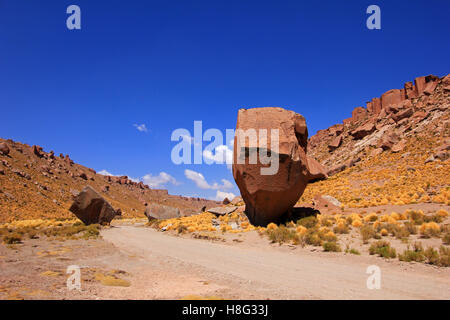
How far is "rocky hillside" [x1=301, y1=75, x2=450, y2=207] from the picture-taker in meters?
25.8

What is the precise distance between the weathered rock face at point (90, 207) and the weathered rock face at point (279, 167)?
1537cm

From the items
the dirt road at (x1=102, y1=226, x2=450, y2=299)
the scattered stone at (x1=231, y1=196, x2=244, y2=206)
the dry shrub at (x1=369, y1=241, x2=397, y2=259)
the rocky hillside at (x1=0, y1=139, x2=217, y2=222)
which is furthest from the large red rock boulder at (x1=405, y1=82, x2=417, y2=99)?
the dirt road at (x1=102, y1=226, x2=450, y2=299)

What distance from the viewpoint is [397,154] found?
40.6 metres

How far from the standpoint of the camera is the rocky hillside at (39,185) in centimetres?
4466

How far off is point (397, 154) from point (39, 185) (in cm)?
6625

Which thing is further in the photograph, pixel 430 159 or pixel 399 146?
pixel 399 146

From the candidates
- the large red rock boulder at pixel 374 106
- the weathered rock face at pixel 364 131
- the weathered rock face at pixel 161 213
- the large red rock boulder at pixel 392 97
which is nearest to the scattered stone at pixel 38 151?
the weathered rock face at pixel 161 213

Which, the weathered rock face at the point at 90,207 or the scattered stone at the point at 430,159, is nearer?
the weathered rock face at the point at 90,207

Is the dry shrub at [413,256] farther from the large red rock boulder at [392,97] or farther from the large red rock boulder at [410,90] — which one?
the large red rock boulder at [392,97]

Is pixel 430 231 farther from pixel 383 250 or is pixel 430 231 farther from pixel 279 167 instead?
pixel 279 167

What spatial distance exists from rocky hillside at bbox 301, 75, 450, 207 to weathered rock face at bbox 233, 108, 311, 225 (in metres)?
8.77

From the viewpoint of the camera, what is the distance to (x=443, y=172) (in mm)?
27891

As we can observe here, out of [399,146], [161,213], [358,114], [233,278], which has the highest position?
[358,114]

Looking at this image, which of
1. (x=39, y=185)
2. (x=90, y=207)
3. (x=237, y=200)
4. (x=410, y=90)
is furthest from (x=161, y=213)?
(x=410, y=90)
